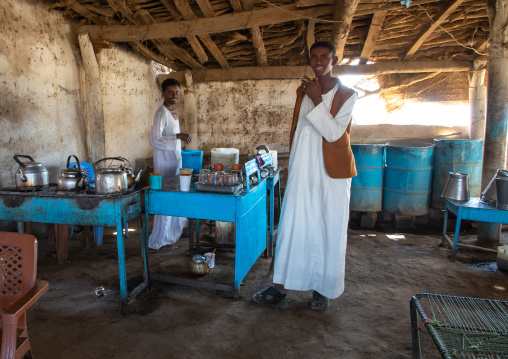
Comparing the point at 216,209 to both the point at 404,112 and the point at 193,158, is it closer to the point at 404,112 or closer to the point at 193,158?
the point at 193,158

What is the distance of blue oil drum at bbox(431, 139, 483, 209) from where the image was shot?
18.2 ft

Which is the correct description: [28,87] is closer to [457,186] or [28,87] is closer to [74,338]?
[74,338]

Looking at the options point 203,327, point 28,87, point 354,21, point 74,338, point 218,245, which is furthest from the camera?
point 354,21

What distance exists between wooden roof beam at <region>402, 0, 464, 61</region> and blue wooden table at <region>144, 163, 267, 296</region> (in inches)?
168

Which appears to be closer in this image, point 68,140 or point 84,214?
point 84,214

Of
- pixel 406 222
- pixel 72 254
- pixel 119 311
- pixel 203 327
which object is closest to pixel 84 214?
pixel 119 311

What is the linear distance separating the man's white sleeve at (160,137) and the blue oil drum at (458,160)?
4421 millimetres

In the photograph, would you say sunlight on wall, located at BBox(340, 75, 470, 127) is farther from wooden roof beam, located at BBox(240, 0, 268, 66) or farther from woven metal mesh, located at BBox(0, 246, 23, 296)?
woven metal mesh, located at BBox(0, 246, 23, 296)

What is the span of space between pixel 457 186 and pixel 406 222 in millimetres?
1914

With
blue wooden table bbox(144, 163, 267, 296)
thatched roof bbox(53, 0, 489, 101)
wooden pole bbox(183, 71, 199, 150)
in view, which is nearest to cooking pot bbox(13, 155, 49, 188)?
blue wooden table bbox(144, 163, 267, 296)

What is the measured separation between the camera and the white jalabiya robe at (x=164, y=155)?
14.1 feet

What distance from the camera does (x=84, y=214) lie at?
272 centimetres

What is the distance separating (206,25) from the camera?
5.21 meters

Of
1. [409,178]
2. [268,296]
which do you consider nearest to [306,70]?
[409,178]
